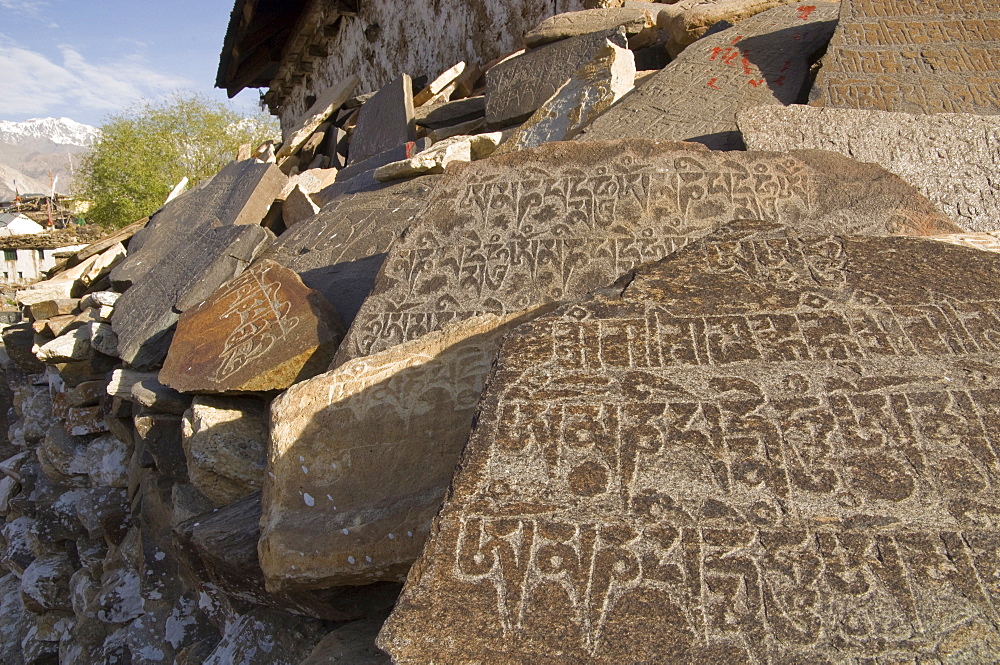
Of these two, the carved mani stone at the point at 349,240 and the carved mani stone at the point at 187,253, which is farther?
the carved mani stone at the point at 187,253

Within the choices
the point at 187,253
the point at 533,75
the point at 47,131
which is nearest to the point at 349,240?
the point at 187,253

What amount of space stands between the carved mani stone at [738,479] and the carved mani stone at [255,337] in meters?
1.39

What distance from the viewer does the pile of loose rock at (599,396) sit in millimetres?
1229

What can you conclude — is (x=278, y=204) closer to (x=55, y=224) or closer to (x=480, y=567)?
(x=480, y=567)

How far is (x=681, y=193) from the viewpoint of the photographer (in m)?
2.68

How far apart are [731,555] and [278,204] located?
4.79 m

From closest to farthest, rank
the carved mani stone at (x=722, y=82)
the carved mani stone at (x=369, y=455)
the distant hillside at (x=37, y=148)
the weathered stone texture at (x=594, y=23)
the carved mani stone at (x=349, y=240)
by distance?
1. the carved mani stone at (x=369, y=455)
2. the carved mani stone at (x=349, y=240)
3. the carved mani stone at (x=722, y=82)
4. the weathered stone texture at (x=594, y=23)
5. the distant hillside at (x=37, y=148)

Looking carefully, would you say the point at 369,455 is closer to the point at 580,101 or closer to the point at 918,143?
the point at 918,143

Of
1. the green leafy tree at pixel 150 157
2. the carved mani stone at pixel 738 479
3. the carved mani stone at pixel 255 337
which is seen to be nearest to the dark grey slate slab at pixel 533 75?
the carved mani stone at pixel 255 337

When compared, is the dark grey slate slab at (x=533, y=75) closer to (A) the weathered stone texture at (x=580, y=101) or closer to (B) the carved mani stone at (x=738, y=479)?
(A) the weathered stone texture at (x=580, y=101)

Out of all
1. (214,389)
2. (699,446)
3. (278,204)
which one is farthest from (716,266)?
(278,204)

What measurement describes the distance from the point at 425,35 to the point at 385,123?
265 cm

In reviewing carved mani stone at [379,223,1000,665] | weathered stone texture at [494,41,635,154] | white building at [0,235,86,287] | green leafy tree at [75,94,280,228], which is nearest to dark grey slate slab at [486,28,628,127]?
weathered stone texture at [494,41,635,154]

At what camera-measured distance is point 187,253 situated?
4.79 meters
